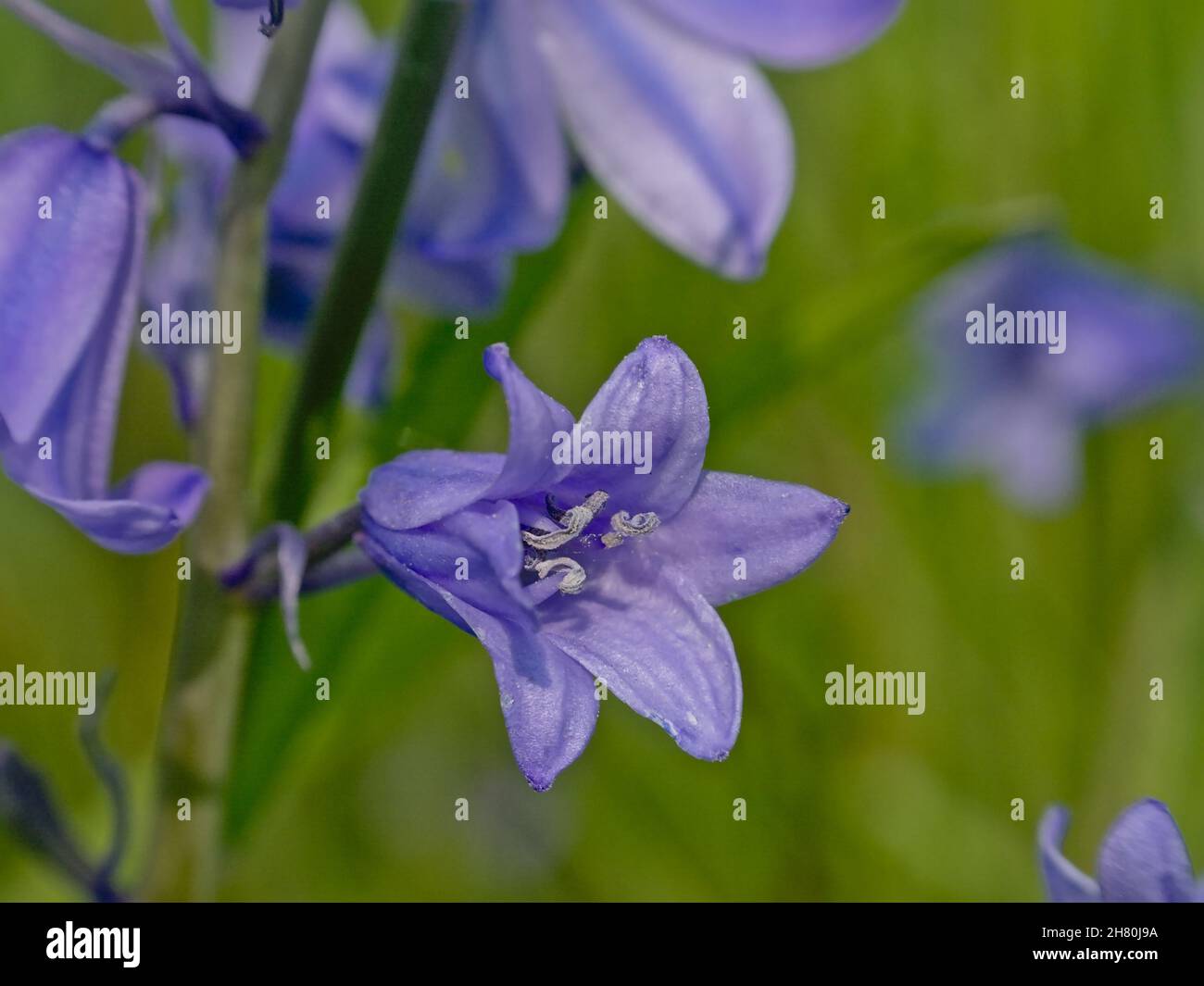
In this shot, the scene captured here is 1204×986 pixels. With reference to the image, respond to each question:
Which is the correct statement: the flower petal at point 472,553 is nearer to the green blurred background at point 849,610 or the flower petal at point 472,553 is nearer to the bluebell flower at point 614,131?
the bluebell flower at point 614,131

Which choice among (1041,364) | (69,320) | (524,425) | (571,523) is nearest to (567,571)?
(571,523)

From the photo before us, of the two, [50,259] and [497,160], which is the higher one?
[497,160]

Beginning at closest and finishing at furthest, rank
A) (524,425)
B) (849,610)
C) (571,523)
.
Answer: (524,425) < (571,523) < (849,610)

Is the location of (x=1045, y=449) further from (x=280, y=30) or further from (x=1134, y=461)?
(x=280, y=30)

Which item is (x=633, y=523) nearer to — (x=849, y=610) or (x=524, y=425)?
(x=524, y=425)

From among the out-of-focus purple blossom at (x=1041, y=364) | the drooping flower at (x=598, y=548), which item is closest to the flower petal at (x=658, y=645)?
the drooping flower at (x=598, y=548)

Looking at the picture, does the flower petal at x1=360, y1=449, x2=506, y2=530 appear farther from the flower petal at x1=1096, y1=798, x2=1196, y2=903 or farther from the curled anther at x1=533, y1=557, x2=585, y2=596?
the flower petal at x1=1096, y1=798, x2=1196, y2=903

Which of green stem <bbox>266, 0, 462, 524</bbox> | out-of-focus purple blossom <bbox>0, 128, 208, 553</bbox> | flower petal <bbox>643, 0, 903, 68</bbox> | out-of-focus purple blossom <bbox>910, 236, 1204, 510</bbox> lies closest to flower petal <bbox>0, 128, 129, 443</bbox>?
out-of-focus purple blossom <bbox>0, 128, 208, 553</bbox>
